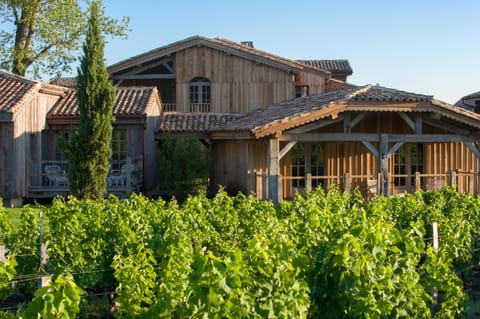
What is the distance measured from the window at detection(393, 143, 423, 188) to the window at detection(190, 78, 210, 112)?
8805mm

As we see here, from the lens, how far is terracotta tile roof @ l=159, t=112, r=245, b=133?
76.4ft

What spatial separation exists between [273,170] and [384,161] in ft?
11.6

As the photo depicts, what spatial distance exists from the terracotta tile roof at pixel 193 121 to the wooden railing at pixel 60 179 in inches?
109

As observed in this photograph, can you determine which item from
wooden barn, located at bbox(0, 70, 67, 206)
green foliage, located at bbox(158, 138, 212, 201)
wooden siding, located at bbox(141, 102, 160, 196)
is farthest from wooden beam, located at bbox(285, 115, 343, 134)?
wooden barn, located at bbox(0, 70, 67, 206)

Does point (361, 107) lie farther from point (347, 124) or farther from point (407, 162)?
point (407, 162)

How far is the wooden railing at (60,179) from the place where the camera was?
19.9 metres

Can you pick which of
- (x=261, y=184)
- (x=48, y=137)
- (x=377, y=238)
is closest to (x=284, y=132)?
(x=261, y=184)

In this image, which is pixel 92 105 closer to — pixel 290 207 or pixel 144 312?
pixel 290 207

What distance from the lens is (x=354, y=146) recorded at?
20.4 metres

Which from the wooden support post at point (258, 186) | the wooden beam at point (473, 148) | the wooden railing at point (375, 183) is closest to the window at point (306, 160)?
the wooden railing at point (375, 183)

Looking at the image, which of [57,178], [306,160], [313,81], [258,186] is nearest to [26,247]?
[258,186]

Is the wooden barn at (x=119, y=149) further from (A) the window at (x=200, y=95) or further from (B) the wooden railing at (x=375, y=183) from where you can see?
(B) the wooden railing at (x=375, y=183)

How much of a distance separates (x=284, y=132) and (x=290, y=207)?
21.9ft

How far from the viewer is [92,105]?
18656 millimetres
